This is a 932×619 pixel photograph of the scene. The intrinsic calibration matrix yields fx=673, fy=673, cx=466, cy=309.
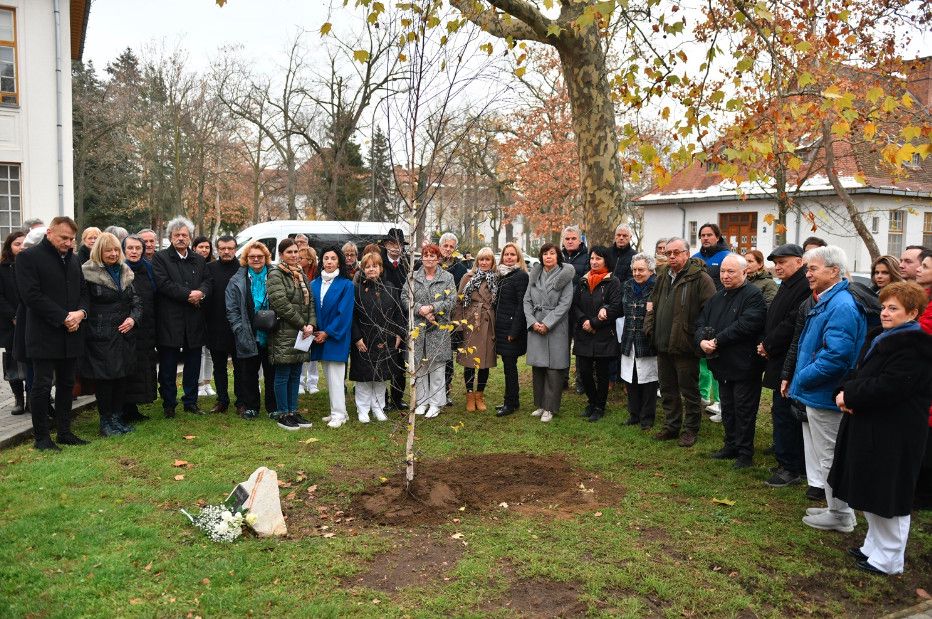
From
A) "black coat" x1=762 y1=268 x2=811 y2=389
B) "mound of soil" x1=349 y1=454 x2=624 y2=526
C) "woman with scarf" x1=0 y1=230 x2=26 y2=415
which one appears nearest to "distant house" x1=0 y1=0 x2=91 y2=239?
"woman with scarf" x1=0 y1=230 x2=26 y2=415

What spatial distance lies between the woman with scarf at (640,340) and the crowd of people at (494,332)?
0.02 meters

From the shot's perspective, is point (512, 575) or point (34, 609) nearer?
point (34, 609)

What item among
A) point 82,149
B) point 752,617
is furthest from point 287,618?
point 82,149

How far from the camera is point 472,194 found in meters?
52.0

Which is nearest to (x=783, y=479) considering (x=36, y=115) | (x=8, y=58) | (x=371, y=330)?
(x=371, y=330)

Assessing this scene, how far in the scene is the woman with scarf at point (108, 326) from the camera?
23.5ft

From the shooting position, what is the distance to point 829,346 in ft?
16.9

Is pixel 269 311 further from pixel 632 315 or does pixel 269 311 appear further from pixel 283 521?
pixel 632 315

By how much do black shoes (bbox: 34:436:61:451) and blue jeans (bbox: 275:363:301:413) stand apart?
7.64 feet

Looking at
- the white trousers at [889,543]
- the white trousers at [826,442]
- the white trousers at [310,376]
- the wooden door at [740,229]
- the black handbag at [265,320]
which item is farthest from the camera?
the wooden door at [740,229]

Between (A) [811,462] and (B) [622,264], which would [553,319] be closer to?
(B) [622,264]

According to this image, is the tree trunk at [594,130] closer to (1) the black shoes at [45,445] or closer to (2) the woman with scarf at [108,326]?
(2) the woman with scarf at [108,326]

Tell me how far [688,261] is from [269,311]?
482cm

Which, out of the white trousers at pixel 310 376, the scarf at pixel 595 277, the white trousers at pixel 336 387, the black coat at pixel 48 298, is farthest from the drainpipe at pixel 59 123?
the scarf at pixel 595 277
